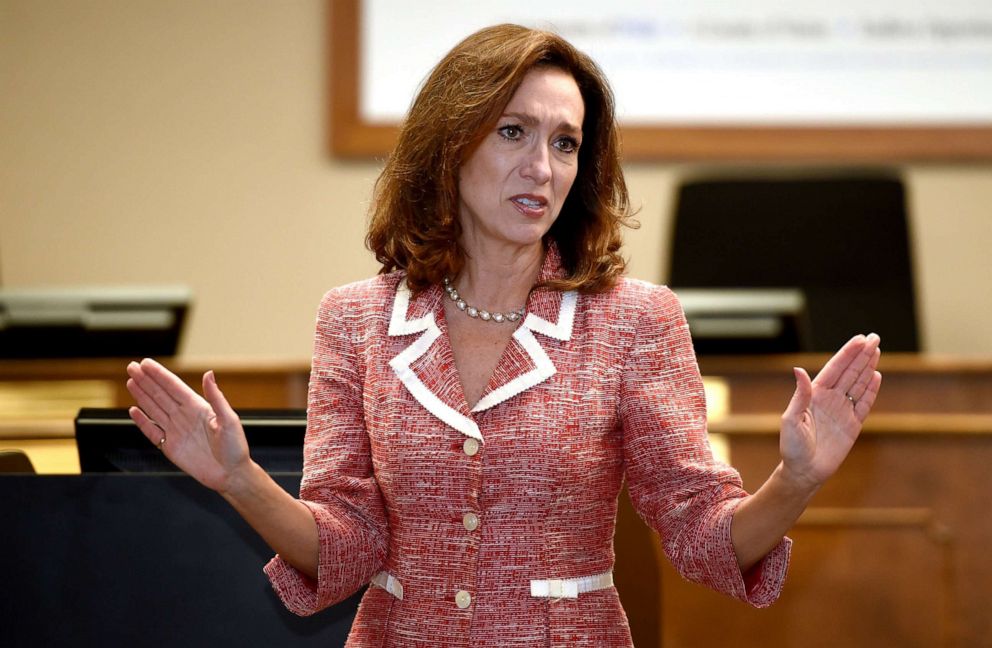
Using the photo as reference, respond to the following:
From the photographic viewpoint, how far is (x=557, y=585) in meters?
1.39

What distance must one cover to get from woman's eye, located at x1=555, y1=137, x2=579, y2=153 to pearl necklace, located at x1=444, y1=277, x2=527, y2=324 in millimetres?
199

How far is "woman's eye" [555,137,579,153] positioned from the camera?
150cm

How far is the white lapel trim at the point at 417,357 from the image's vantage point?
4.61ft

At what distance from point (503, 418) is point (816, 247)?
2.34 meters

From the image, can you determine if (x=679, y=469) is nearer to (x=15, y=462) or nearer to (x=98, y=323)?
(x=15, y=462)

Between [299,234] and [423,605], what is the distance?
3.10m

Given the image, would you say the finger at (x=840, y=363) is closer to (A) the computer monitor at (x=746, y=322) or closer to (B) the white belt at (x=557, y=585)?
(B) the white belt at (x=557, y=585)

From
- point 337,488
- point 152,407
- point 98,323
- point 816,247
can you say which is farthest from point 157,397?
point 816,247

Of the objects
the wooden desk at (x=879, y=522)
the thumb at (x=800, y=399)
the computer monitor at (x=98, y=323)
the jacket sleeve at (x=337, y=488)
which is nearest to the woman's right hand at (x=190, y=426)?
the jacket sleeve at (x=337, y=488)

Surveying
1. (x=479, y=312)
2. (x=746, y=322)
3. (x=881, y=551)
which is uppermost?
(x=746, y=322)

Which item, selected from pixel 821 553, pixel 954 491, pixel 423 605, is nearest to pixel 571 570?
pixel 423 605

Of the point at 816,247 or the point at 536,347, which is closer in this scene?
the point at 536,347

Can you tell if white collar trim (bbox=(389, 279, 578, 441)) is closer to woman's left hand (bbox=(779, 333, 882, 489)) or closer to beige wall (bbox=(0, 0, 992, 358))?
woman's left hand (bbox=(779, 333, 882, 489))

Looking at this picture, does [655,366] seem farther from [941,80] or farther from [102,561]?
[941,80]
